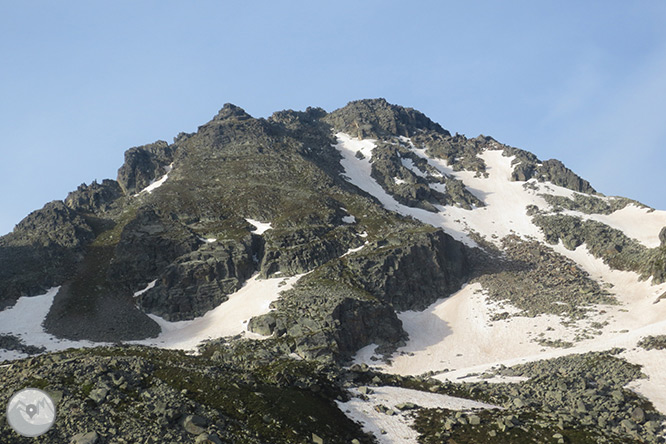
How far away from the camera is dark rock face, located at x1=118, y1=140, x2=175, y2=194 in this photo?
459ft

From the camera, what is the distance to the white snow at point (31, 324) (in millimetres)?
76375

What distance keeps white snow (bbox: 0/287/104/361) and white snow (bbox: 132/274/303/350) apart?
12.7 metres

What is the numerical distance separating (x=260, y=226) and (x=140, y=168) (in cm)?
5360

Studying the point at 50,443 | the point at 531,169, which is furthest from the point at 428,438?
the point at 531,169

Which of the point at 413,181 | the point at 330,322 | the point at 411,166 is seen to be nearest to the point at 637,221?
the point at 413,181

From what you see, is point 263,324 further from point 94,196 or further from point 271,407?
point 94,196

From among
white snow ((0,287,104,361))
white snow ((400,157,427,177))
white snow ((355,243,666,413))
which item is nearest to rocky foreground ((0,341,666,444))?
white snow ((355,243,666,413))

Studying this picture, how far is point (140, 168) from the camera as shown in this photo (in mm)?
142500

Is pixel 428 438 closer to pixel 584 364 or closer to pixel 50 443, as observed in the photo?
pixel 50 443

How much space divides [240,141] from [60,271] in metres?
72.3

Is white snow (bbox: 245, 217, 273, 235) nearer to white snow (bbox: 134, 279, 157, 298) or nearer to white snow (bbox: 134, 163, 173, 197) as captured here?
white snow (bbox: 134, 279, 157, 298)

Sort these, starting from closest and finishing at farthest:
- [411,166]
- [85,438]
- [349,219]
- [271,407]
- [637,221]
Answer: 1. [85,438]
2. [271,407]
3. [349,219]
4. [637,221]
5. [411,166]

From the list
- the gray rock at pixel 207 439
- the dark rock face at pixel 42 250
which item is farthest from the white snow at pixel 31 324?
the gray rock at pixel 207 439

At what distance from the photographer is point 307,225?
359 feet
